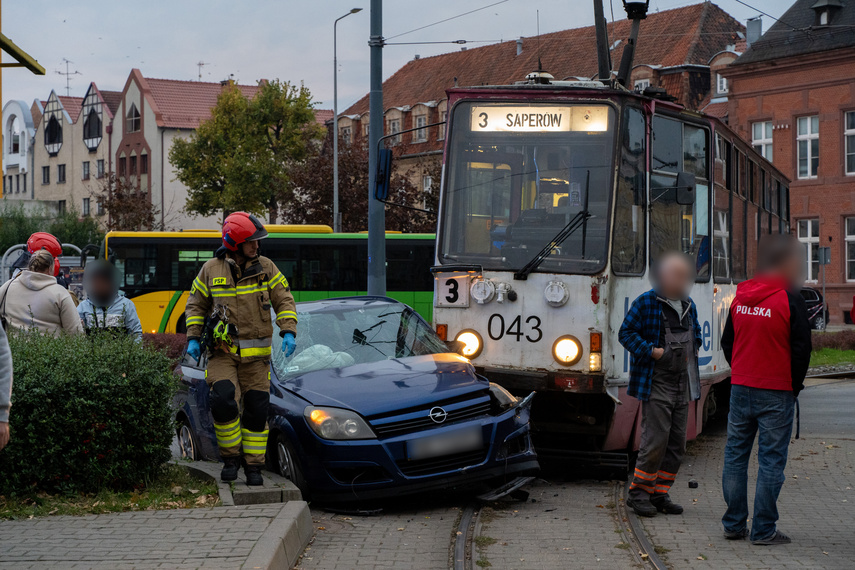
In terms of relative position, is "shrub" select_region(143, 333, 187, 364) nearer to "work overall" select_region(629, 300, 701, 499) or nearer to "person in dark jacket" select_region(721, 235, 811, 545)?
"work overall" select_region(629, 300, 701, 499)

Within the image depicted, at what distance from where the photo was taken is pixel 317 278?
91.4 ft

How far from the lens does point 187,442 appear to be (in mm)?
9523

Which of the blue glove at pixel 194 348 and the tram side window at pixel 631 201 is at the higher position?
the tram side window at pixel 631 201

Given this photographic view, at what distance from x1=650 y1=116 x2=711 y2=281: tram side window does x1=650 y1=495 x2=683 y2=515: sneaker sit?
2305 mm

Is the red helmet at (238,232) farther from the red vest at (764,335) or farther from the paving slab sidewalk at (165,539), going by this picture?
the red vest at (764,335)

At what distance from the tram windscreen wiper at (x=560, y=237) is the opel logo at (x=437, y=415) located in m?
1.91

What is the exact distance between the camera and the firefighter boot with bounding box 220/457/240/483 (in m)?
7.54

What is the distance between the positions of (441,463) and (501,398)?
31.6 inches

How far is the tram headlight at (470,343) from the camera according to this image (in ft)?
30.8

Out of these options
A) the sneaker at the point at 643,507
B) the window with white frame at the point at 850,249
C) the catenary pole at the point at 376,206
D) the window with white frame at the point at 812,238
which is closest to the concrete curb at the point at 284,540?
the sneaker at the point at 643,507

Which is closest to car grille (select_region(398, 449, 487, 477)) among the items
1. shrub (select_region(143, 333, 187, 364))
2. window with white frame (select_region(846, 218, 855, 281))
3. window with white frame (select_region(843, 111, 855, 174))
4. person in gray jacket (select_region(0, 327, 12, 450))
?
person in gray jacket (select_region(0, 327, 12, 450))

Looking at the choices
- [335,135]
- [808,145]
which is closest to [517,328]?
[335,135]

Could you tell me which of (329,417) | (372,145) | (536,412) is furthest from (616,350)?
(372,145)

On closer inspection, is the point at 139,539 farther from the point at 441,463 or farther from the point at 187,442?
the point at 187,442
